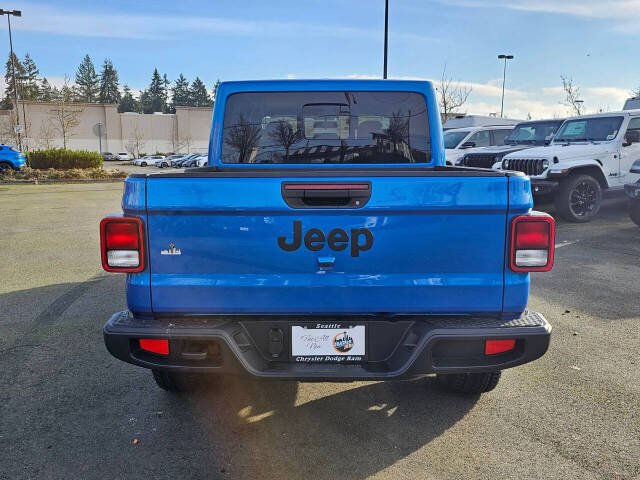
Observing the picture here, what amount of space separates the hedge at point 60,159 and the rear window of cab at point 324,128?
2774 cm

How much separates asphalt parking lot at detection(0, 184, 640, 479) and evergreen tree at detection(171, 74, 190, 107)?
429ft

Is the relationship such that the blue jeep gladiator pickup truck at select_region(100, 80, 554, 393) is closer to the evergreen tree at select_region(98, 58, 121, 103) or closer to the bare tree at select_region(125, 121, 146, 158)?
the bare tree at select_region(125, 121, 146, 158)

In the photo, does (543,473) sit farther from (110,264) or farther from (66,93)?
(66,93)

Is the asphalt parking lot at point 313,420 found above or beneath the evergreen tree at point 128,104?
beneath

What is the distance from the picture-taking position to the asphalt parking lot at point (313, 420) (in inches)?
106

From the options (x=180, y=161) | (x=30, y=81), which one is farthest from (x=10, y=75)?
(x=180, y=161)

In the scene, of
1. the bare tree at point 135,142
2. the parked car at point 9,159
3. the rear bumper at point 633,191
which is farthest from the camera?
the bare tree at point 135,142

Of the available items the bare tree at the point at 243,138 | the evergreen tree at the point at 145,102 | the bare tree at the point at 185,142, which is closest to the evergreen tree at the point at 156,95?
the evergreen tree at the point at 145,102

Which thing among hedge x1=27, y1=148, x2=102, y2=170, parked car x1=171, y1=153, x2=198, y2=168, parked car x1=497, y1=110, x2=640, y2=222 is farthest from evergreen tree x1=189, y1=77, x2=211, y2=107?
parked car x1=497, y1=110, x2=640, y2=222

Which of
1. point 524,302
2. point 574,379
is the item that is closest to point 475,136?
point 574,379

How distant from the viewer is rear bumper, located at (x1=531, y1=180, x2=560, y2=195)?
414 inches

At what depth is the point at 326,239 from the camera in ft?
8.36

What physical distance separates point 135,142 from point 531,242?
7591cm

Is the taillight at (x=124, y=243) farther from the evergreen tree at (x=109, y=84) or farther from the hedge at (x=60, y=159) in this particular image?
the evergreen tree at (x=109, y=84)
